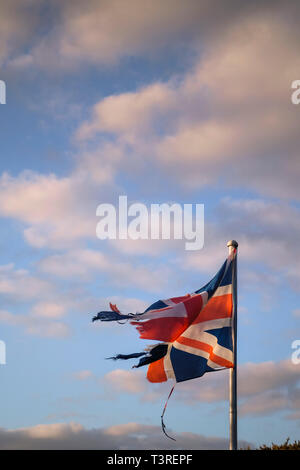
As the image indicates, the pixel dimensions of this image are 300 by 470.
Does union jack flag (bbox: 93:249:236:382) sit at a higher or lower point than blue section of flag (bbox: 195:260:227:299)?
lower

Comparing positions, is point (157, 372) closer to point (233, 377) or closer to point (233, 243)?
point (233, 377)

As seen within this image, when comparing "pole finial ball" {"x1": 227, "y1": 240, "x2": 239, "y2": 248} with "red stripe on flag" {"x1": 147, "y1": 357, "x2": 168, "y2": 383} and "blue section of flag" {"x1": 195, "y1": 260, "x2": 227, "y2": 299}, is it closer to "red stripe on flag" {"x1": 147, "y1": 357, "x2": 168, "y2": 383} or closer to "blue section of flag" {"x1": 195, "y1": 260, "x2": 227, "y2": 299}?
"blue section of flag" {"x1": 195, "y1": 260, "x2": 227, "y2": 299}

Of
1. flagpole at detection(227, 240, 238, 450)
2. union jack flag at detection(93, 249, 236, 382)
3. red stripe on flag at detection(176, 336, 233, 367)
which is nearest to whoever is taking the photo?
flagpole at detection(227, 240, 238, 450)

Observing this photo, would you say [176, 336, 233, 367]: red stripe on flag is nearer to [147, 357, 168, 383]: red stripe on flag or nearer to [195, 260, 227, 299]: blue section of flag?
[147, 357, 168, 383]: red stripe on flag

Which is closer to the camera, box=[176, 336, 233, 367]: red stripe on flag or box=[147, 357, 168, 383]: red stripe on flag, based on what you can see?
box=[176, 336, 233, 367]: red stripe on flag

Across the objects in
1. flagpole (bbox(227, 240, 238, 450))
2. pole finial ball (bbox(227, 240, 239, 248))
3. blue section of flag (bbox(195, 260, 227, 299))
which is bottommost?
flagpole (bbox(227, 240, 238, 450))

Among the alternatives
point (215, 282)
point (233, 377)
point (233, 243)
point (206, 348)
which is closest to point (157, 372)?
point (206, 348)

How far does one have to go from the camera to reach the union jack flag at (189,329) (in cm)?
2191

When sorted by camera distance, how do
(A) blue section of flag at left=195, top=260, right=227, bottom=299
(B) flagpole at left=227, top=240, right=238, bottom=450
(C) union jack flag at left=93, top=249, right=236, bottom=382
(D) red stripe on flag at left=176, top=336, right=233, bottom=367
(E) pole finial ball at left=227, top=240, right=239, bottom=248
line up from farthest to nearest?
(E) pole finial ball at left=227, top=240, right=239, bottom=248
(A) blue section of flag at left=195, top=260, right=227, bottom=299
(C) union jack flag at left=93, top=249, right=236, bottom=382
(D) red stripe on flag at left=176, top=336, right=233, bottom=367
(B) flagpole at left=227, top=240, right=238, bottom=450

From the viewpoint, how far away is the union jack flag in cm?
2191

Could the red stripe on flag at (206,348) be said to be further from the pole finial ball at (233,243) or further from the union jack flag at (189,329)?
the pole finial ball at (233,243)

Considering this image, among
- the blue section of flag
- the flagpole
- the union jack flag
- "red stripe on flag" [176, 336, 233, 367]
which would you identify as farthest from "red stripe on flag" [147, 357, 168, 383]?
the blue section of flag

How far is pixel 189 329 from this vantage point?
74.4 feet
